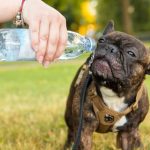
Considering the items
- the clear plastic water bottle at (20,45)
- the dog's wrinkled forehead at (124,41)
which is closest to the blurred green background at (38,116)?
the dog's wrinkled forehead at (124,41)

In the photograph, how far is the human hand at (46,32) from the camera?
3.02 m

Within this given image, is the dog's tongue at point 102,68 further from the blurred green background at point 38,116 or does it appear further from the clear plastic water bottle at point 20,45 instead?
the blurred green background at point 38,116

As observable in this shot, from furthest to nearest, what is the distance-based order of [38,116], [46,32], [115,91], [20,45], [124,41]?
[38,116] < [115,91] < [124,41] < [20,45] < [46,32]

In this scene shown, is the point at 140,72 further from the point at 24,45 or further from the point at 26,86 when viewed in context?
the point at 26,86

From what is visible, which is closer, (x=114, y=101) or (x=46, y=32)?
(x=46, y=32)

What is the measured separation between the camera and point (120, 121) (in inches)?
191

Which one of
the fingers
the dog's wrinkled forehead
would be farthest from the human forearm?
the dog's wrinkled forehead

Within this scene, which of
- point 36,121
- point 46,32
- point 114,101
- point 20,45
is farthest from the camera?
point 36,121

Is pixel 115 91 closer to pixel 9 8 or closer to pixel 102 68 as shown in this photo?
pixel 102 68

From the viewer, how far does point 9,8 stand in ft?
10.9

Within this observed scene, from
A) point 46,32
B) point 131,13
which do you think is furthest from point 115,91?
point 131,13

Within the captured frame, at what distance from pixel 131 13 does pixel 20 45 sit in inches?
1907

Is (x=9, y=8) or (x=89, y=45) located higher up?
(x=9, y=8)

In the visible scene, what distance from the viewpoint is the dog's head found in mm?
4332
